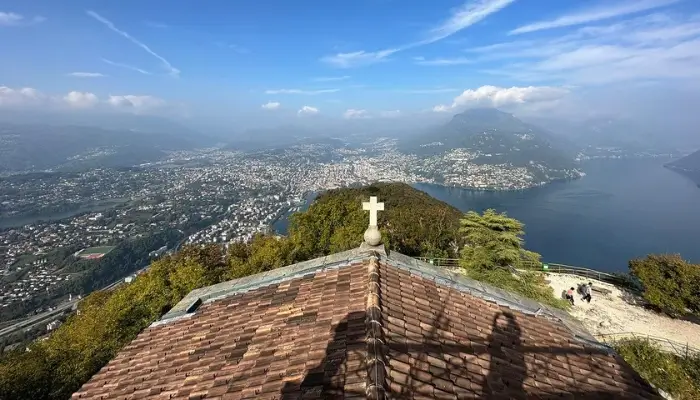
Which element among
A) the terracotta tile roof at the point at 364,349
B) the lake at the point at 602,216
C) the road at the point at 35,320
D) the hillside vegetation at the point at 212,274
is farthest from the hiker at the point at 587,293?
the road at the point at 35,320

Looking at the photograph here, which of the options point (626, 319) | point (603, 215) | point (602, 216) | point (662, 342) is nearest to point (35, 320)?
point (626, 319)

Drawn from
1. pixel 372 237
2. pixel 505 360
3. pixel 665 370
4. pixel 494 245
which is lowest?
pixel 665 370

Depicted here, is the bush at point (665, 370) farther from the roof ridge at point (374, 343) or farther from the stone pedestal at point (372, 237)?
the roof ridge at point (374, 343)

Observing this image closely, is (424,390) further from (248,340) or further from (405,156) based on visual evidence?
(405,156)

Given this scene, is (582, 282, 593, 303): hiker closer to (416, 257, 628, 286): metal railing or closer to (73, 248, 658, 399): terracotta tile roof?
(416, 257, 628, 286): metal railing

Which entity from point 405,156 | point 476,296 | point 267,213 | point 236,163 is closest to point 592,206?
point 267,213

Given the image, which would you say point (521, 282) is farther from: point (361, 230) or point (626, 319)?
point (361, 230)
